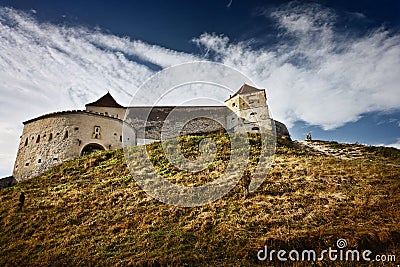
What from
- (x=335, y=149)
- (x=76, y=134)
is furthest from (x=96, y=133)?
(x=335, y=149)

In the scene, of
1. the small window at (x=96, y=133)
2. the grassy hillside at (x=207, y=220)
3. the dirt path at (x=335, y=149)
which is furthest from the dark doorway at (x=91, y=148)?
the dirt path at (x=335, y=149)

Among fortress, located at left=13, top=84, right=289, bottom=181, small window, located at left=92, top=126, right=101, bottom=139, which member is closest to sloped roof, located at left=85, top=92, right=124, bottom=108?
fortress, located at left=13, top=84, right=289, bottom=181

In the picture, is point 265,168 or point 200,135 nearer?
point 265,168

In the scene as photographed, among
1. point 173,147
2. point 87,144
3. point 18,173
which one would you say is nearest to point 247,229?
point 173,147

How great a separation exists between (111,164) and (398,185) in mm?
19633

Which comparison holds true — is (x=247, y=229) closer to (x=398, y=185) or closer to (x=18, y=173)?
(x=398, y=185)

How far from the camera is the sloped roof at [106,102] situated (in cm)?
3727

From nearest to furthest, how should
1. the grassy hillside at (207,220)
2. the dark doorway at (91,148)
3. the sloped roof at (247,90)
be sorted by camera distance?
the grassy hillside at (207,220)
the dark doorway at (91,148)
the sloped roof at (247,90)

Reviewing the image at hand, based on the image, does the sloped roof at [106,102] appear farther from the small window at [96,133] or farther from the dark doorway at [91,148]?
the dark doorway at [91,148]

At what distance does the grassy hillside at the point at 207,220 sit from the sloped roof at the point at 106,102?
18.5 meters

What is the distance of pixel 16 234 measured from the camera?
13.9m

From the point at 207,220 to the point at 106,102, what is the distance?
2951 centimetres

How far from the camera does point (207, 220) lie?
1300 centimetres

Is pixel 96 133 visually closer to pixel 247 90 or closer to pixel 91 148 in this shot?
pixel 91 148
